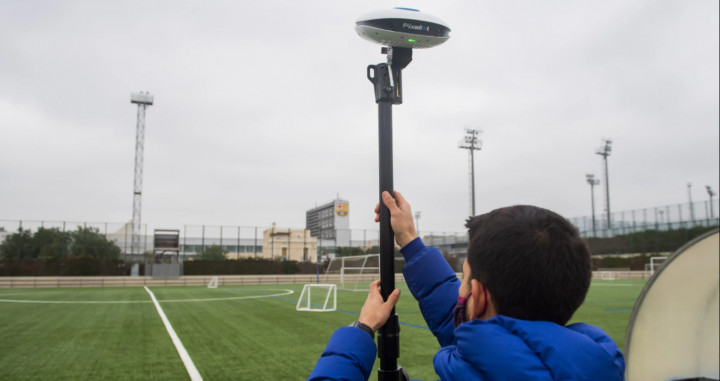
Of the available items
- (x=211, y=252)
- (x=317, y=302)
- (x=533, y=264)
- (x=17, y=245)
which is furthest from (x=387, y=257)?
(x=211, y=252)

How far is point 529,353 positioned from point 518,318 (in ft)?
0.46

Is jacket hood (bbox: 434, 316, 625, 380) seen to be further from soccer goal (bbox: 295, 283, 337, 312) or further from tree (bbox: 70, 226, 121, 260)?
tree (bbox: 70, 226, 121, 260)

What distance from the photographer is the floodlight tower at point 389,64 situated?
5.61 feet

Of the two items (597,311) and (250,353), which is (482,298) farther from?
(597,311)

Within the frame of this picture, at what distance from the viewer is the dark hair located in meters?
1.25

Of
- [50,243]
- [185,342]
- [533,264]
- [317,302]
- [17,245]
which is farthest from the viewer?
[50,243]

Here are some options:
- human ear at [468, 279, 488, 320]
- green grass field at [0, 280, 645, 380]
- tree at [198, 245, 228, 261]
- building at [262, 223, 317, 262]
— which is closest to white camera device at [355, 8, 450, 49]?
human ear at [468, 279, 488, 320]

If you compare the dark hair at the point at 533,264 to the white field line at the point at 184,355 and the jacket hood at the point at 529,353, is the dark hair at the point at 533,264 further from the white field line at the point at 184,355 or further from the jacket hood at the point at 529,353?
the white field line at the point at 184,355

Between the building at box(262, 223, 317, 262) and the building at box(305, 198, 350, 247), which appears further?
the building at box(305, 198, 350, 247)

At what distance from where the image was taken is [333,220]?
105 metres

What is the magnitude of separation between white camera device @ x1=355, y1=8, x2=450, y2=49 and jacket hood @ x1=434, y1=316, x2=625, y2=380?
1012mm

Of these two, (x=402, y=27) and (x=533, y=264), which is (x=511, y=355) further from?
(x=402, y=27)

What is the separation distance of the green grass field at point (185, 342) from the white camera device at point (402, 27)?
377 cm

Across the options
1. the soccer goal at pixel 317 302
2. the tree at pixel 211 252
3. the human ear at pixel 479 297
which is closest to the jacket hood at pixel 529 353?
the human ear at pixel 479 297
